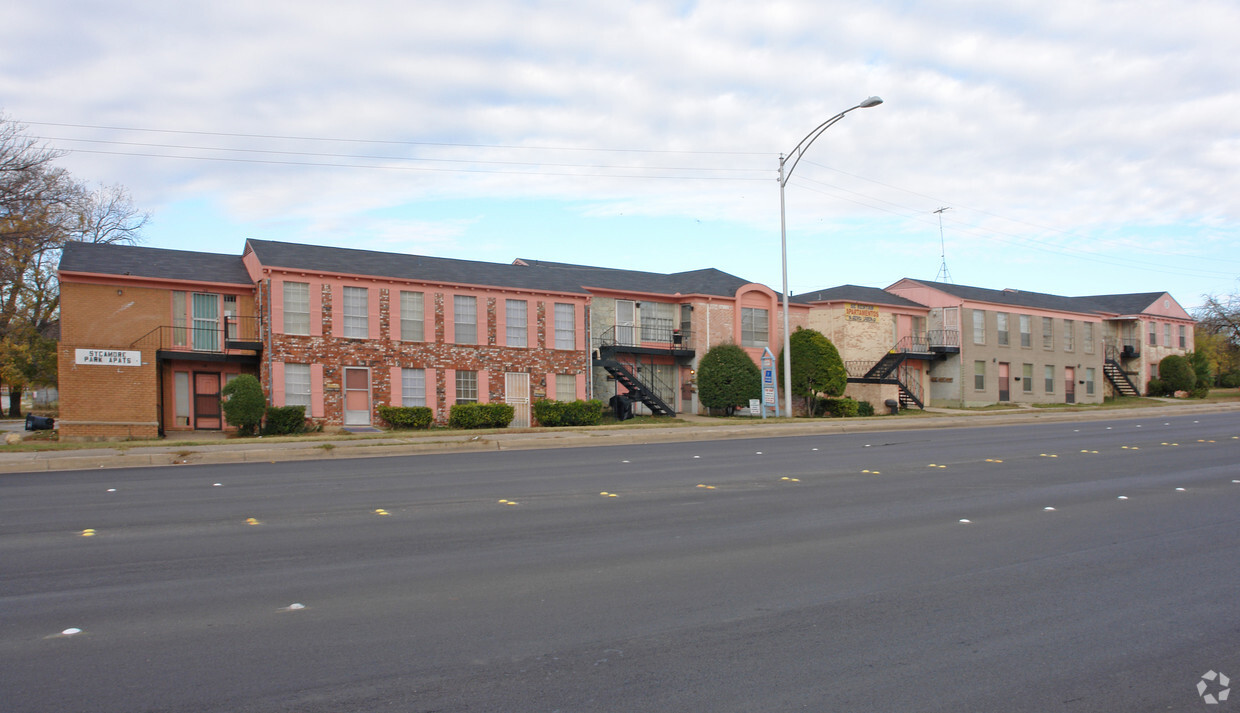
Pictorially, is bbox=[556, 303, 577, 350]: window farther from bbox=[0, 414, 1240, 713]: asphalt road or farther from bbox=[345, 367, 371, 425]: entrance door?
bbox=[0, 414, 1240, 713]: asphalt road

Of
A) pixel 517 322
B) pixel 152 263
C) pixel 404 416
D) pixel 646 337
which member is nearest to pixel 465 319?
pixel 517 322

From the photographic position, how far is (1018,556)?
8.43 m

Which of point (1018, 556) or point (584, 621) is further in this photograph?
point (1018, 556)

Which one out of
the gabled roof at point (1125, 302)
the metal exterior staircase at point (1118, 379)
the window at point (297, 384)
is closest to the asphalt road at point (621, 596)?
the window at point (297, 384)

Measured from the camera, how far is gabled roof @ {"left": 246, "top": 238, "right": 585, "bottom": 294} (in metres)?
29.5

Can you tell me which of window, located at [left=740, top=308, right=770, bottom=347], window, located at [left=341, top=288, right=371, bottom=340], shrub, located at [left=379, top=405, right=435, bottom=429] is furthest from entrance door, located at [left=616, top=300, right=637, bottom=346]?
window, located at [left=341, top=288, right=371, bottom=340]

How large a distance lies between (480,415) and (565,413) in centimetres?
336

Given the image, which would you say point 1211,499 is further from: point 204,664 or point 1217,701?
point 204,664

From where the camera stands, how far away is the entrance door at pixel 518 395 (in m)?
32.7

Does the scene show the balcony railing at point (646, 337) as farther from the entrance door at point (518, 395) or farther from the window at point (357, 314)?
the window at point (357, 314)

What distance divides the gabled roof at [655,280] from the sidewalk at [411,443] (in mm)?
7964

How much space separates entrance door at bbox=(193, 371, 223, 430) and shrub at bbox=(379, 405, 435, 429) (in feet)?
19.6

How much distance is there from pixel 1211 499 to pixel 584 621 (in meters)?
10.6

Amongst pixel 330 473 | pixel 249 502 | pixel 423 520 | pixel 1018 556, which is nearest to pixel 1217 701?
pixel 1018 556
